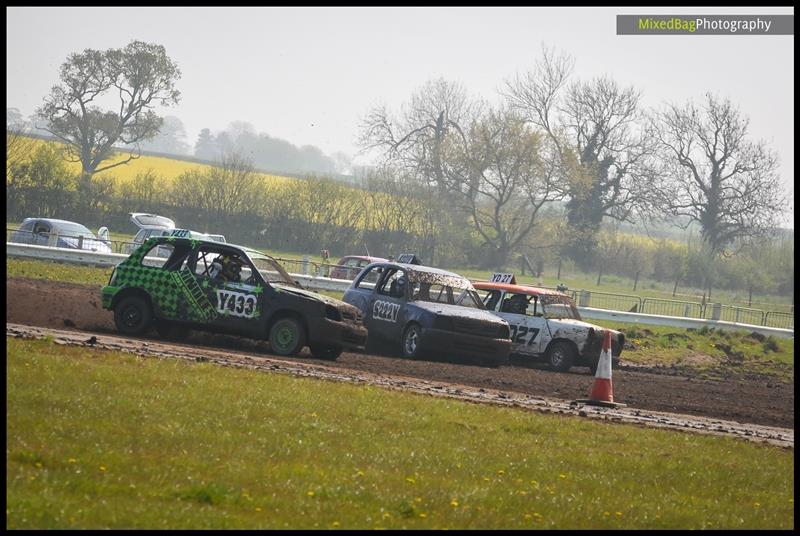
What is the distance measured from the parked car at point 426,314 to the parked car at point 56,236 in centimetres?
1730

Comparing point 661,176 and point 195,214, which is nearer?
point 195,214

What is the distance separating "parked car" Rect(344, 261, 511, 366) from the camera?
20891 mm

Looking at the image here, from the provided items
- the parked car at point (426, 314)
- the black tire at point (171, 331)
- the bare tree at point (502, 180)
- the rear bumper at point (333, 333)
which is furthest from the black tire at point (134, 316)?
the bare tree at point (502, 180)

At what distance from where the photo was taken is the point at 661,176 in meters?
71.1

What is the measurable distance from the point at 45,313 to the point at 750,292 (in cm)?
4348

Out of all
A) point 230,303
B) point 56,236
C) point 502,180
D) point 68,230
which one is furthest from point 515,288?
point 502,180

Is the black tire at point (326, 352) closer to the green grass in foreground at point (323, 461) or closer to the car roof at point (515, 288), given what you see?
the green grass in foreground at point (323, 461)

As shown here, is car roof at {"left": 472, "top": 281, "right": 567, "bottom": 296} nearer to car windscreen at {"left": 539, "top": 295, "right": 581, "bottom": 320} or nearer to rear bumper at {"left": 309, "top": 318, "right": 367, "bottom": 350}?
car windscreen at {"left": 539, "top": 295, "right": 581, "bottom": 320}

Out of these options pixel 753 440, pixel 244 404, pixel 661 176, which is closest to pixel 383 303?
pixel 753 440

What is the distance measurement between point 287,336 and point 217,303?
115cm

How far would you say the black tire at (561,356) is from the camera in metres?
23.4

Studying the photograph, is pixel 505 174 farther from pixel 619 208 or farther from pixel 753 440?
pixel 753 440

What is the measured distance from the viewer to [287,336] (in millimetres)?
18484

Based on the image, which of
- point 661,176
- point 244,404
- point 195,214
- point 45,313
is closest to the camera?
point 244,404
